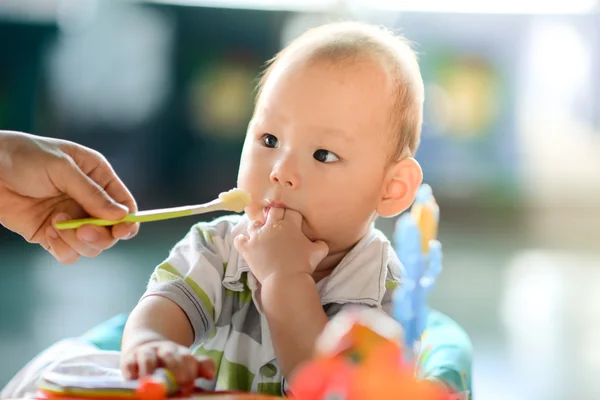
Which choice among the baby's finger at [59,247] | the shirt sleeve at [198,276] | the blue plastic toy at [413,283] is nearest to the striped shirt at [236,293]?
the shirt sleeve at [198,276]

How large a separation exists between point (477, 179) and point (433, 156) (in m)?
0.23

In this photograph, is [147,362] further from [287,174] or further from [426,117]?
[426,117]

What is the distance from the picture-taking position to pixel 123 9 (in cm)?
289

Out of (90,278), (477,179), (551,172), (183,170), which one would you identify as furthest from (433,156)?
(90,278)

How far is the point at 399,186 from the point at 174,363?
412mm

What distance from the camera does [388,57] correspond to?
0.97 meters

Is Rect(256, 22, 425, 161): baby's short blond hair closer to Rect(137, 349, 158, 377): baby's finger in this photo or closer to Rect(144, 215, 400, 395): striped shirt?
Rect(144, 215, 400, 395): striped shirt

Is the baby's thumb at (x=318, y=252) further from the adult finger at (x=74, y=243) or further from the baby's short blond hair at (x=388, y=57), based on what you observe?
the adult finger at (x=74, y=243)

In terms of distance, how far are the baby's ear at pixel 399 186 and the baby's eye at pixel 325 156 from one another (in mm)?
88

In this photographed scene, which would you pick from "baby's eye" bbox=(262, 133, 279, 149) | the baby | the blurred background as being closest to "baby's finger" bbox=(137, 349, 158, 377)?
the baby

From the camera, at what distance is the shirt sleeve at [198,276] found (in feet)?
2.97

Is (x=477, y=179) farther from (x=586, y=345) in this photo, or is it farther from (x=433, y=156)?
(x=586, y=345)

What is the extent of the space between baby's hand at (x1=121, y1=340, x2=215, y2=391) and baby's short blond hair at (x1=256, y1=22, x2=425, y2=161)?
39cm

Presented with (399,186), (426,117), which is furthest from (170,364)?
(426,117)
